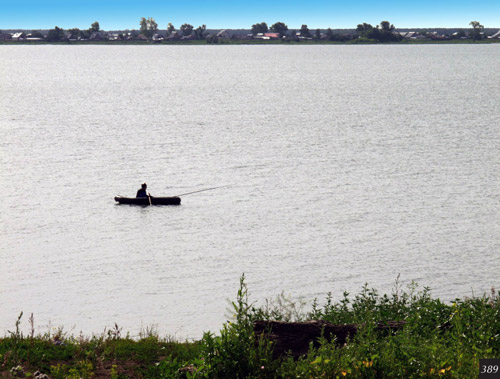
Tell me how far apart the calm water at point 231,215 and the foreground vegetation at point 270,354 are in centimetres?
303

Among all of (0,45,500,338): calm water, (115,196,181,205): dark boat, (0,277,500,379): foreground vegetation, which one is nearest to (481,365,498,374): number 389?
(0,277,500,379): foreground vegetation

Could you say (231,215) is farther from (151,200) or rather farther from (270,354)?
(270,354)

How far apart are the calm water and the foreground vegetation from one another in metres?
3.03

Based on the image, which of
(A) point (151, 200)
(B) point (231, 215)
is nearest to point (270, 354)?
(B) point (231, 215)

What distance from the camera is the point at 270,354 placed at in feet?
40.0

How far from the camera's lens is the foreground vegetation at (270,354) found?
38.0 feet

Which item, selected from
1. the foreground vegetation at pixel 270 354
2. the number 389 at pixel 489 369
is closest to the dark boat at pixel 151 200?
the foreground vegetation at pixel 270 354

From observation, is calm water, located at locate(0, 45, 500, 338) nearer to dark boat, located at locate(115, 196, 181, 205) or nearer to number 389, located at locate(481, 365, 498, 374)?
dark boat, located at locate(115, 196, 181, 205)

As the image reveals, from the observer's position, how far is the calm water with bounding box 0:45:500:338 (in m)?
29.8

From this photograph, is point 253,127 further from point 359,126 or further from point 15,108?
point 15,108

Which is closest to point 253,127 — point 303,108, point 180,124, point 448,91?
point 180,124

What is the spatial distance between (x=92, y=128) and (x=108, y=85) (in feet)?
303

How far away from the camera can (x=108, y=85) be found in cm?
18275

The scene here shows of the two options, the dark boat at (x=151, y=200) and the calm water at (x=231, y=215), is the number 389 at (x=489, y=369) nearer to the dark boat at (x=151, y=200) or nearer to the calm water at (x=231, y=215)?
the calm water at (x=231, y=215)
